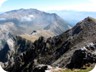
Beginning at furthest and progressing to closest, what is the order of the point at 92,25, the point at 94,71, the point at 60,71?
the point at 92,25
the point at 60,71
the point at 94,71

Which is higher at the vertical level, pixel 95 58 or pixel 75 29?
pixel 95 58

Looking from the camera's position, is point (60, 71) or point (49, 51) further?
point (49, 51)

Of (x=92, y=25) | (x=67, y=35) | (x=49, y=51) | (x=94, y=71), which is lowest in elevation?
(x=49, y=51)

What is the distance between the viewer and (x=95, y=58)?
49.9 metres

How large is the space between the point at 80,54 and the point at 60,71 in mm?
33788

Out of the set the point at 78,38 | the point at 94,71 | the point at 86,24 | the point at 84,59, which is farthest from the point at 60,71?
the point at 86,24

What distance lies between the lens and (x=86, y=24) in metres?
166

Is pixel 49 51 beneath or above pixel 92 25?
beneath

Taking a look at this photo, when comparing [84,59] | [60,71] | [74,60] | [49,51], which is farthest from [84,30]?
[60,71]

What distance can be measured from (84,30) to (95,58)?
105868 mm

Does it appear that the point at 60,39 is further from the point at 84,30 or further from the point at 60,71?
the point at 60,71

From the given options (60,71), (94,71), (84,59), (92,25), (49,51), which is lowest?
(49,51)

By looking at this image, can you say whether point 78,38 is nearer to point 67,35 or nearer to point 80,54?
point 67,35

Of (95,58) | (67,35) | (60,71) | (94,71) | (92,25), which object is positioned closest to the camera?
(94,71)
